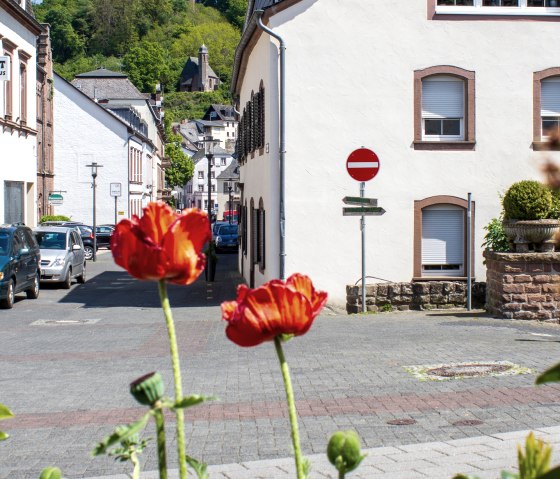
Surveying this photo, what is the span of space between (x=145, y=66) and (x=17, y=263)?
13551cm

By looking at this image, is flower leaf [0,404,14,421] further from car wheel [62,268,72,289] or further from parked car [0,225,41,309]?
car wheel [62,268,72,289]

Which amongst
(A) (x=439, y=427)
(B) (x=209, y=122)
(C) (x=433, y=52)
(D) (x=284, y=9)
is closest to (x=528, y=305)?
(C) (x=433, y=52)

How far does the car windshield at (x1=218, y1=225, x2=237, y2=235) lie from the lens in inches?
2052

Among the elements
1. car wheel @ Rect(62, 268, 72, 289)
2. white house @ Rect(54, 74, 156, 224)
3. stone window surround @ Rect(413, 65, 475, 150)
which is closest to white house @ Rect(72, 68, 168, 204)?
white house @ Rect(54, 74, 156, 224)

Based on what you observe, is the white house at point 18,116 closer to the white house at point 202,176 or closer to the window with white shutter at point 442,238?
the window with white shutter at point 442,238

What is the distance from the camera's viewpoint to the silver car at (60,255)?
90.5ft

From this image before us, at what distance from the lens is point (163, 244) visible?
→ 5.91 feet

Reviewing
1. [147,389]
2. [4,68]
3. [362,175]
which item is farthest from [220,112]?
[147,389]

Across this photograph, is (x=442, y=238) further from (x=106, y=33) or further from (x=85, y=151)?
(x=106, y=33)

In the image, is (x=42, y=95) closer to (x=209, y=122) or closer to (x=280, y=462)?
(x=280, y=462)

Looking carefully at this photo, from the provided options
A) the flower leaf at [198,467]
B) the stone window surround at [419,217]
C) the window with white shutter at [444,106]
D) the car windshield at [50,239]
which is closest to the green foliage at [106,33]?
the car windshield at [50,239]

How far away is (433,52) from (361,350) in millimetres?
8918

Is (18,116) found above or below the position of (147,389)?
above

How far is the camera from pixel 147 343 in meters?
14.7
